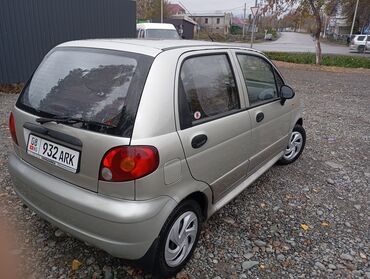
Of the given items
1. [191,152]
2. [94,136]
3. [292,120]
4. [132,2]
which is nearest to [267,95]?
[292,120]

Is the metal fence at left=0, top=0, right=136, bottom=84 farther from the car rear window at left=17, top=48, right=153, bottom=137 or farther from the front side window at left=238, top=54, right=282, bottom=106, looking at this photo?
the front side window at left=238, top=54, right=282, bottom=106

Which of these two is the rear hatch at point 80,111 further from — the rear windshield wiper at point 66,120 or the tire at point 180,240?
the tire at point 180,240

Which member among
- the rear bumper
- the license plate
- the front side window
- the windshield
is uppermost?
the windshield

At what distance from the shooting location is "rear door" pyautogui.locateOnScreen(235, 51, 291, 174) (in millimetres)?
2916

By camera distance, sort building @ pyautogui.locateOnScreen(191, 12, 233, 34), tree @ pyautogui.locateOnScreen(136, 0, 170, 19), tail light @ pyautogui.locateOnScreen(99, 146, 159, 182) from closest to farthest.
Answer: tail light @ pyautogui.locateOnScreen(99, 146, 159, 182) < tree @ pyautogui.locateOnScreen(136, 0, 170, 19) < building @ pyautogui.locateOnScreen(191, 12, 233, 34)

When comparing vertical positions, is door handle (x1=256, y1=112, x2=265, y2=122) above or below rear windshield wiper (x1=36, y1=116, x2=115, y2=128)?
below

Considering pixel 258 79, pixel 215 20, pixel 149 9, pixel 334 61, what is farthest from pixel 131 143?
pixel 215 20

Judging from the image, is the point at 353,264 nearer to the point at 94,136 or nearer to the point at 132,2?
the point at 94,136

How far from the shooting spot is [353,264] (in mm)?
2529

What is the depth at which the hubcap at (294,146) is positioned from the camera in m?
4.20

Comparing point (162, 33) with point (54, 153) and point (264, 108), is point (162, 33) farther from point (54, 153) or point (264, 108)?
point (54, 153)

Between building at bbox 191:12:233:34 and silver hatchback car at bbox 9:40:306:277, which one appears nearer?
silver hatchback car at bbox 9:40:306:277

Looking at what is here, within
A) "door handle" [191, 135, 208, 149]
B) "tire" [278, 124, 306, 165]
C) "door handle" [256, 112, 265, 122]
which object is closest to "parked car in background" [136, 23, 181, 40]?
"tire" [278, 124, 306, 165]

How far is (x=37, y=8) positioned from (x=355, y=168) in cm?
824
